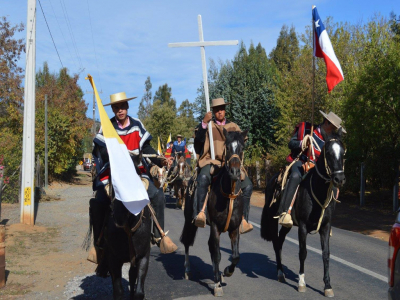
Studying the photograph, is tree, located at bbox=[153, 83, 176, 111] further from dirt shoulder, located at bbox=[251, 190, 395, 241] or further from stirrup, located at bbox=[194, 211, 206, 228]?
stirrup, located at bbox=[194, 211, 206, 228]

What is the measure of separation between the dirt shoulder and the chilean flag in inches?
217

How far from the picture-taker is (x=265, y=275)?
823 centimetres

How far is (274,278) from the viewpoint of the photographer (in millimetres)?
7992

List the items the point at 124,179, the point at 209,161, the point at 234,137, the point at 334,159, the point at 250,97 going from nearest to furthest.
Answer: the point at 124,179 < the point at 334,159 < the point at 234,137 < the point at 209,161 < the point at 250,97

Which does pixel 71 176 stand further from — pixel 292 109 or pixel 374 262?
pixel 374 262

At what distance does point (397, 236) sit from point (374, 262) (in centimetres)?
559

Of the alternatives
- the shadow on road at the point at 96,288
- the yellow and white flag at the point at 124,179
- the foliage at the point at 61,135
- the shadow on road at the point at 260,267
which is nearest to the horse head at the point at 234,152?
the yellow and white flag at the point at 124,179

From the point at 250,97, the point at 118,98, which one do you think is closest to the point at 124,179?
the point at 118,98

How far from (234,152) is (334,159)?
1.49 meters

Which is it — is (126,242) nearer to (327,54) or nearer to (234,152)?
(234,152)

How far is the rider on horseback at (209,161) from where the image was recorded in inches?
301

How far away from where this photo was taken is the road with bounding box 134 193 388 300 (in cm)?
705

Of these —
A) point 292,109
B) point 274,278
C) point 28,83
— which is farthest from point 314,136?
point 292,109

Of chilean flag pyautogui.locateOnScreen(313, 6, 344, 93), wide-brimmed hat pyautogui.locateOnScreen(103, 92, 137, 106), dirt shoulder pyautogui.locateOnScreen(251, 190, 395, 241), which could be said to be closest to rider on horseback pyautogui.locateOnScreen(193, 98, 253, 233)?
wide-brimmed hat pyautogui.locateOnScreen(103, 92, 137, 106)
